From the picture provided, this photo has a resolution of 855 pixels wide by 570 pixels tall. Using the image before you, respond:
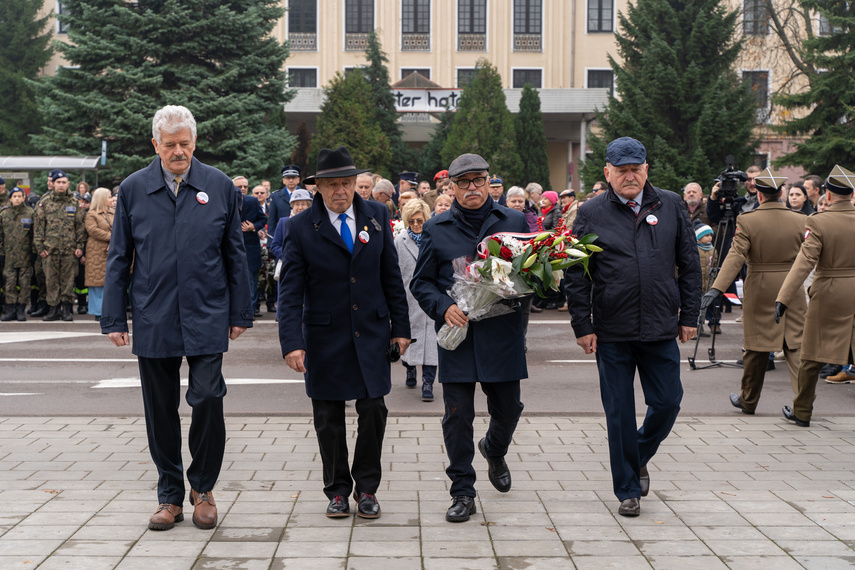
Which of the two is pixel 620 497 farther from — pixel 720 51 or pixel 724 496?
pixel 720 51

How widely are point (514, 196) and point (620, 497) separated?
8176 millimetres

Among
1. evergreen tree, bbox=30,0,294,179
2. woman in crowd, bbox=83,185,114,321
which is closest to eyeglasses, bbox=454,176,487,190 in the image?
woman in crowd, bbox=83,185,114,321

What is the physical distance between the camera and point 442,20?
158 feet

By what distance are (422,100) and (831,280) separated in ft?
104

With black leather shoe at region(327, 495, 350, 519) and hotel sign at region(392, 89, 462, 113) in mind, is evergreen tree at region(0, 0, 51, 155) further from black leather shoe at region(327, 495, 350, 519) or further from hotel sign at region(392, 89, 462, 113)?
black leather shoe at region(327, 495, 350, 519)

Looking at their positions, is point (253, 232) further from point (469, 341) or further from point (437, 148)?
point (437, 148)

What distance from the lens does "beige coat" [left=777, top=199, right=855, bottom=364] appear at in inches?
316

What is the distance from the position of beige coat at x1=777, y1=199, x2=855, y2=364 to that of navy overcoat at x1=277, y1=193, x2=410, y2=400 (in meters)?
4.01

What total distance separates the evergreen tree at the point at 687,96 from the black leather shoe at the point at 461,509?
934 inches

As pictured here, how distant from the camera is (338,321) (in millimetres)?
5500

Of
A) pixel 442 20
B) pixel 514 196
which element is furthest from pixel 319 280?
pixel 442 20

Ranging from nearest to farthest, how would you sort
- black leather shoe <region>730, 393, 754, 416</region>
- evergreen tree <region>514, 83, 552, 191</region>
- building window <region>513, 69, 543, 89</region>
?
black leather shoe <region>730, 393, 754, 416</region> → evergreen tree <region>514, 83, 552, 191</region> → building window <region>513, 69, 543, 89</region>

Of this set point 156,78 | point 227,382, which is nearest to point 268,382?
point 227,382

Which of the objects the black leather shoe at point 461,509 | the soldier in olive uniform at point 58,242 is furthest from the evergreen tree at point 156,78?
the black leather shoe at point 461,509
